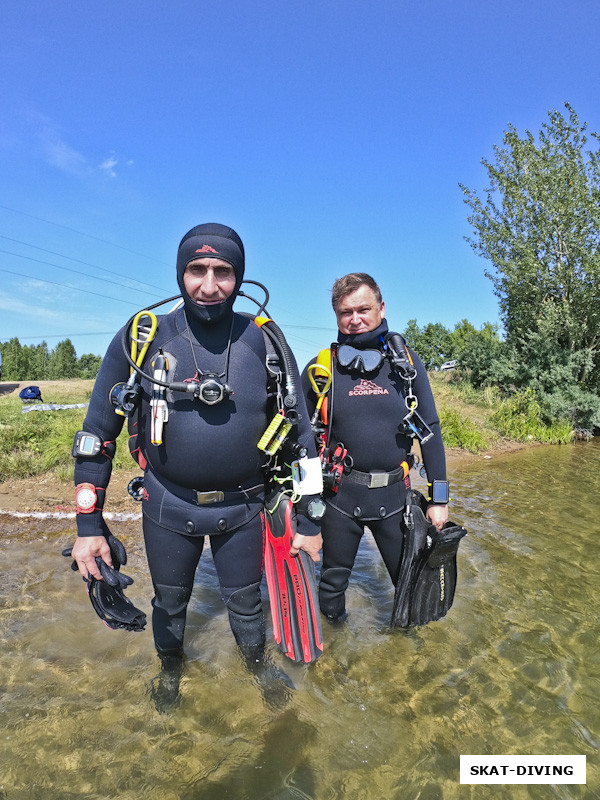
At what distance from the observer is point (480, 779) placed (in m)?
2.30

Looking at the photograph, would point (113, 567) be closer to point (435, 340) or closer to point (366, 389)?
point (366, 389)

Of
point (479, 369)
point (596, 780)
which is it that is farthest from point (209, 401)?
point (479, 369)

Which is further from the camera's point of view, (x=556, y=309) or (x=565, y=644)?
(x=556, y=309)

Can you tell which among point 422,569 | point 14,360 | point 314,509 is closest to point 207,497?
point 314,509

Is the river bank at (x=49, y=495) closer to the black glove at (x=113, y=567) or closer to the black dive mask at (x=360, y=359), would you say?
the black glove at (x=113, y=567)

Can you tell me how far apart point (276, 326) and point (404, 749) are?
216 centimetres

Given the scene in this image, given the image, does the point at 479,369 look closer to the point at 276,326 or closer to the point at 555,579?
the point at 555,579

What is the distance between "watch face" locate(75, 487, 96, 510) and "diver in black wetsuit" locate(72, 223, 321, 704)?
16 millimetres

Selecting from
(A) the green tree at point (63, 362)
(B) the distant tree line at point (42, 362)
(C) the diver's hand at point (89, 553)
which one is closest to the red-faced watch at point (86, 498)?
(C) the diver's hand at point (89, 553)

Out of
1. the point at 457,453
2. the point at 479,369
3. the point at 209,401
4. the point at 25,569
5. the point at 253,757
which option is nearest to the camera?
the point at 209,401

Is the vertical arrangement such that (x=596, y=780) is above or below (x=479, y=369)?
below

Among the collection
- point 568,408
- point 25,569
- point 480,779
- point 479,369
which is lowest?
point 480,779

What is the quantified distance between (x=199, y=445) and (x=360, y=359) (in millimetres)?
1224

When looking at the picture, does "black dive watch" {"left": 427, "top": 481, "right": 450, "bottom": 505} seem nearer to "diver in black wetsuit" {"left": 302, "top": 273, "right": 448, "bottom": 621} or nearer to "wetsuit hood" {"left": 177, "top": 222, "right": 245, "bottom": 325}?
"diver in black wetsuit" {"left": 302, "top": 273, "right": 448, "bottom": 621}
